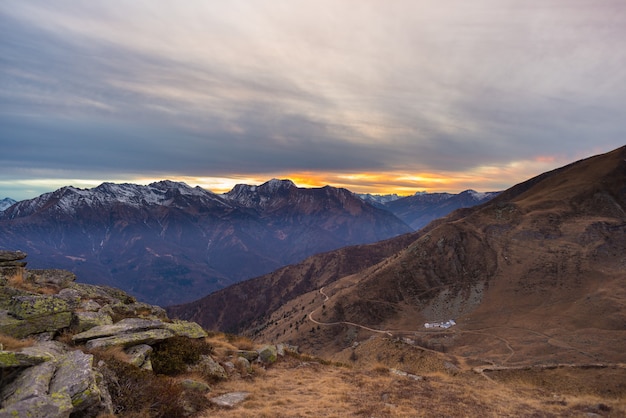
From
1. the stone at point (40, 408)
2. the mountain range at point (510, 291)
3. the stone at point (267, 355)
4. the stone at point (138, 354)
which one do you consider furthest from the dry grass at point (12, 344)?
the mountain range at point (510, 291)

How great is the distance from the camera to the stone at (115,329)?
17.9 metres

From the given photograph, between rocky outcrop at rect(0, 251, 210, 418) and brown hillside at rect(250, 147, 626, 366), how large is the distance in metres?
81.6

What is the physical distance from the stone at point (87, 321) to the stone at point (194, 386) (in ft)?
22.8

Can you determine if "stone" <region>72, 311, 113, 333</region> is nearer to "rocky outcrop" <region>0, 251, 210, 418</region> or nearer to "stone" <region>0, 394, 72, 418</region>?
"rocky outcrop" <region>0, 251, 210, 418</region>

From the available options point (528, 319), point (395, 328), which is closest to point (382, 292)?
point (395, 328)

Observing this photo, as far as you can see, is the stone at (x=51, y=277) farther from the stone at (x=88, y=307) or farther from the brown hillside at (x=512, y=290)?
the brown hillside at (x=512, y=290)

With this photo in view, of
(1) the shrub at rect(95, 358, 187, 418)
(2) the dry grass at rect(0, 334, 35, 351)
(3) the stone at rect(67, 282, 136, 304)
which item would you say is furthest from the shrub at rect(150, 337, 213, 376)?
(3) the stone at rect(67, 282, 136, 304)

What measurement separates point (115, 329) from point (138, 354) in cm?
294

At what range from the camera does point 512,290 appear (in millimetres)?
128250

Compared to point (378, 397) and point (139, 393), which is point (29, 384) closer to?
point (139, 393)

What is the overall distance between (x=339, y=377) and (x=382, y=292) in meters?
129

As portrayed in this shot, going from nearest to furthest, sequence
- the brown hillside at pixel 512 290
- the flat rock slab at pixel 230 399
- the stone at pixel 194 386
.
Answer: the flat rock slab at pixel 230 399 → the stone at pixel 194 386 → the brown hillside at pixel 512 290

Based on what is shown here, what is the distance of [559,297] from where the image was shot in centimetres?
11550

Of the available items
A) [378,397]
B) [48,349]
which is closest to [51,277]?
[48,349]
